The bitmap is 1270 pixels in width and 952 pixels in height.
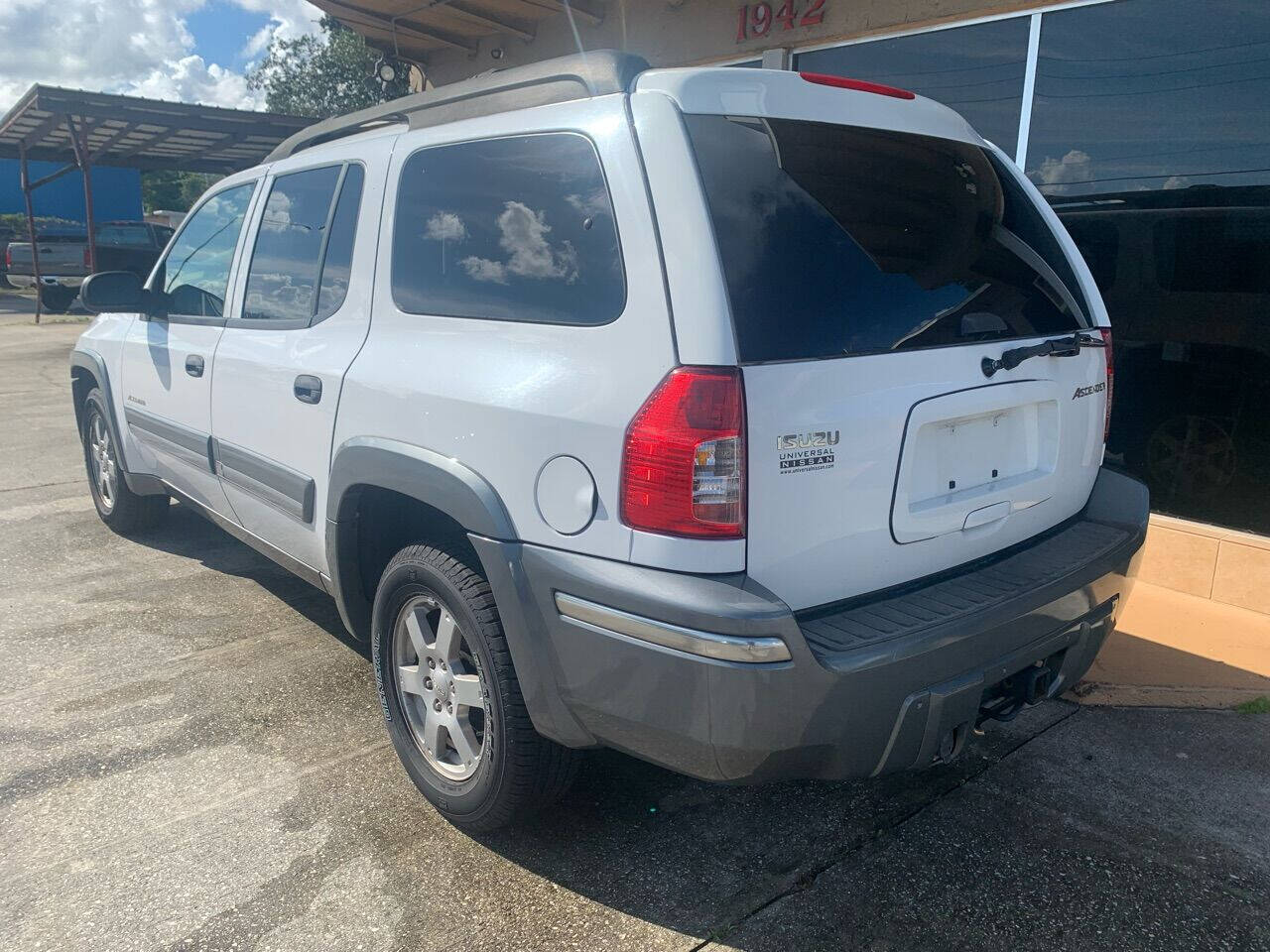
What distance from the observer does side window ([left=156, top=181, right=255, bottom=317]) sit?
3.81 m

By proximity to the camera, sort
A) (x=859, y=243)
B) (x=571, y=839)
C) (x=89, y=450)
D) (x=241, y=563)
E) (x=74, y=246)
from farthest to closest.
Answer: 1. (x=74, y=246)
2. (x=89, y=450)
3. (x=241, y=563)
4. (x=571, y=839)
5. (x=859, y=243)

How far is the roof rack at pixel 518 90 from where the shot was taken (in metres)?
2.27

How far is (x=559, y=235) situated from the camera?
89.5 inches

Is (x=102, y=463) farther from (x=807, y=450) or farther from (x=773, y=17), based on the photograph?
(x=773, y=17)

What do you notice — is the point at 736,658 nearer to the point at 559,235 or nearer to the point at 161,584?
the point at 559,235

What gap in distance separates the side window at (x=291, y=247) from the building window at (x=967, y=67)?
3755 mm

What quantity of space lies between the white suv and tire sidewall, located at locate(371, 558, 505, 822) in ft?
0.04

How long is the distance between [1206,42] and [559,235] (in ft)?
12.3

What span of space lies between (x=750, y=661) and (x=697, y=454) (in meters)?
0.43

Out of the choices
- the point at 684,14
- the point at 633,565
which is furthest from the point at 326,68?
the point at 633,565

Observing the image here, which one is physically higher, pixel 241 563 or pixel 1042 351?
pixel 1042 351

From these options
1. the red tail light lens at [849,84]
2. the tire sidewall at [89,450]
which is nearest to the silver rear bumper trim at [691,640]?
the red tail light lens at [849,84]

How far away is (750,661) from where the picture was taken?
6.26ft

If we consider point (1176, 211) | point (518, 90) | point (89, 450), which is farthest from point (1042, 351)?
point (89, 450)
